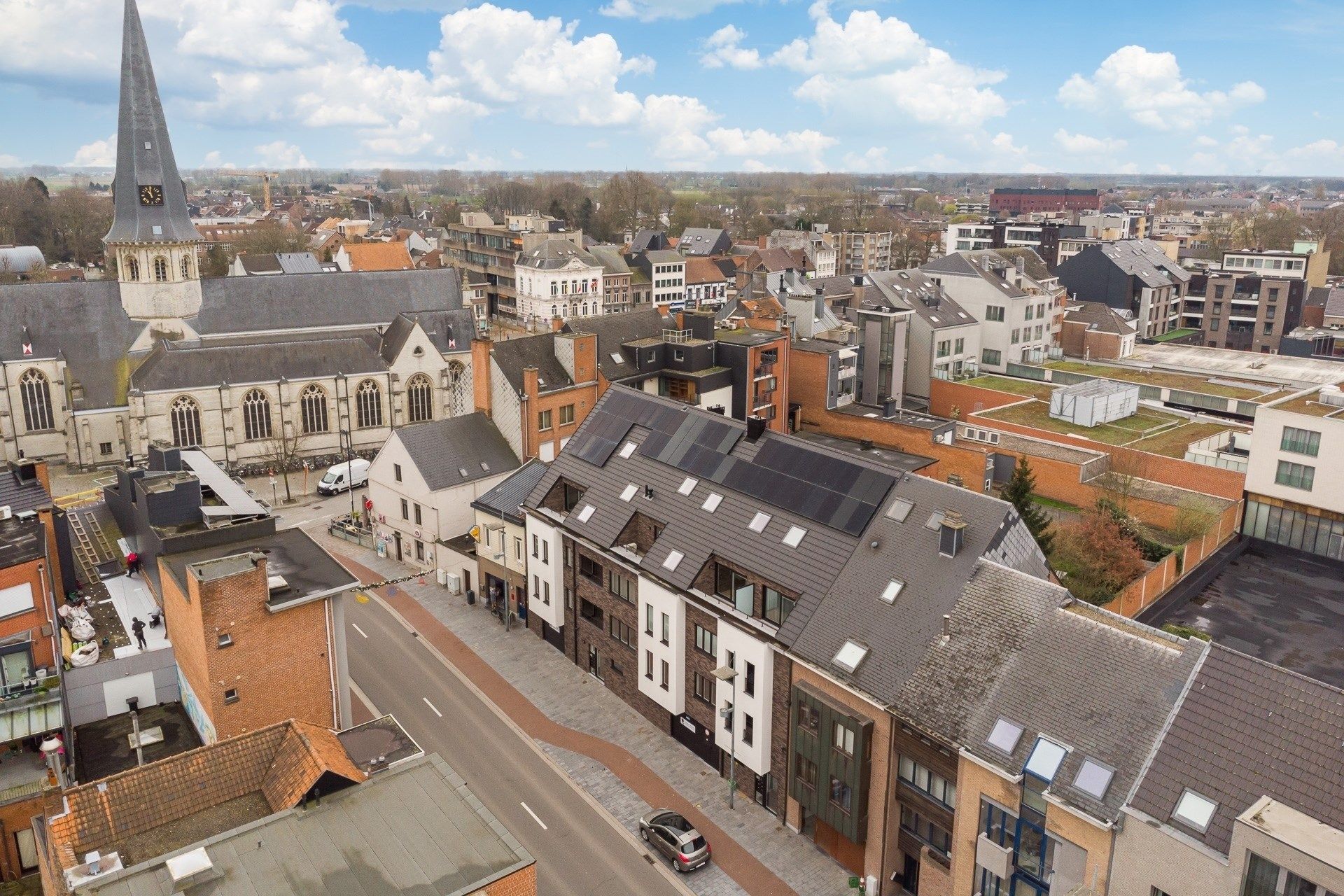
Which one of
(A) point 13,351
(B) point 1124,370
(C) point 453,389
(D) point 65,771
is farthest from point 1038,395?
(A) point 13,351

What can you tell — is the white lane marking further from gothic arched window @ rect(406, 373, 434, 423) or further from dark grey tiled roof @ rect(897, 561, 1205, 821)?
gothic arched window @ rect(406, 373, 434, 423)

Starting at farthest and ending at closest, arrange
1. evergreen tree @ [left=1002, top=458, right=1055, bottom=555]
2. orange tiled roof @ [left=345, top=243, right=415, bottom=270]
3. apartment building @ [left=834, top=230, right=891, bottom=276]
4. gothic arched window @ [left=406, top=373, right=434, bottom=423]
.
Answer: apartment building @ [left=834, top=230, right=891, bottom=276], orange tiled roof @ [left=345, top=243, right=415, bottom=270], gothic arched window @ [left=406, top=373, right=434, bottom=423], evergreen tree @ [left=1002, top=458, right=1055, bottom=555]

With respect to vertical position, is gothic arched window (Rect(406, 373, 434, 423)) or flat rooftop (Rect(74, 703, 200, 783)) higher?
gothic arched window (Rect(406, 373, 434, 423))

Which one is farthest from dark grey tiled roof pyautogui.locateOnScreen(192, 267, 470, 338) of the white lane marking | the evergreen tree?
the white lane marking

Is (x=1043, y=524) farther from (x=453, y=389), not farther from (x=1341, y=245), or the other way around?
(x=1341, y=245)

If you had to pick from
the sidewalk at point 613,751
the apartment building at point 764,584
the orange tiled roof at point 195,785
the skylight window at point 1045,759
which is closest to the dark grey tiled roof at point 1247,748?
the skylight window at point 1045,759
